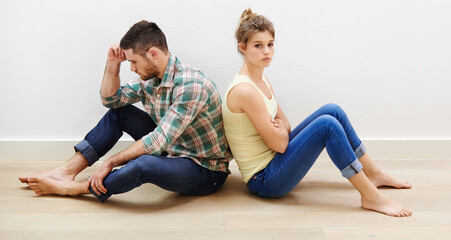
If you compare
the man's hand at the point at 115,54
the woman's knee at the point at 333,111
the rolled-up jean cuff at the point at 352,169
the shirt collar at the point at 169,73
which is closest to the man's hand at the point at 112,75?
the man's hand at the point at 115,54

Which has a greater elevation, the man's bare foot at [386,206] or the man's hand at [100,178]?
the man's hand at [100,178]

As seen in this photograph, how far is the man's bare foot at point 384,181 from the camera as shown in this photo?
2410 mm

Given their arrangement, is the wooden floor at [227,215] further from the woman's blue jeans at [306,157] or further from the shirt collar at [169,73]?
the shirt collar at [169,73]

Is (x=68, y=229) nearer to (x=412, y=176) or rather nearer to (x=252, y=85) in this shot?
(x=252, y=85)

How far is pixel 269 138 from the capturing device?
215 cm

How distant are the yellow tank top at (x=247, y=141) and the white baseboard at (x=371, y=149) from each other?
2.54 feet

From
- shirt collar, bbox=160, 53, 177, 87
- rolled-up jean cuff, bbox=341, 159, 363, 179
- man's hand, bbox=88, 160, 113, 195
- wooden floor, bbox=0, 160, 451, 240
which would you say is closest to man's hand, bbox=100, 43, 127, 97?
shirt collar, bbox=160, 53, 177, 87

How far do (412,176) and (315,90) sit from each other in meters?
0.67

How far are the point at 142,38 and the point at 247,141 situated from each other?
629mm

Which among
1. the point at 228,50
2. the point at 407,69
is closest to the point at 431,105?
the point at 407,69

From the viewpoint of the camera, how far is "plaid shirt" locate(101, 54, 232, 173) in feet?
6.98

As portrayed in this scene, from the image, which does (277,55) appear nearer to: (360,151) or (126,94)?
(360,151)

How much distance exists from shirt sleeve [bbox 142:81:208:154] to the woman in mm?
153

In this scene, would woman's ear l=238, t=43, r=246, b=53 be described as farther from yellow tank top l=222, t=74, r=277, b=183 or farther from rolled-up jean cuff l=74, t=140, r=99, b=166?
rolled-up jean cuff l=74, t=140, r=99, b=166
